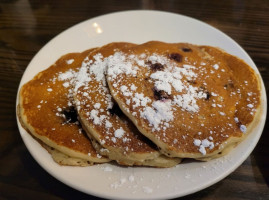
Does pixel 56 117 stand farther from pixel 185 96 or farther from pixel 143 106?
pixel 185 96

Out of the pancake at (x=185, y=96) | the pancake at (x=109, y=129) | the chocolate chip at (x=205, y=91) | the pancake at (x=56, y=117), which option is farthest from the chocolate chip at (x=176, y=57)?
the pancake at (x=56, y=117)

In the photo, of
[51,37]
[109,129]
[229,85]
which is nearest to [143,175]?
[109,129]

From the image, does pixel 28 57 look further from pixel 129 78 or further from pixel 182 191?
pixel 182 191

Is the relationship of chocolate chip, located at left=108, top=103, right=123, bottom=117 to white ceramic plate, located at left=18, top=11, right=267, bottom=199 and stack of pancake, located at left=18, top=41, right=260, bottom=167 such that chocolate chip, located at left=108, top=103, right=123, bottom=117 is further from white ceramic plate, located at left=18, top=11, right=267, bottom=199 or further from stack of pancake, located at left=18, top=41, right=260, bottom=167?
white ceramic plate, located at left=18, top=11, right=267, bottom=199

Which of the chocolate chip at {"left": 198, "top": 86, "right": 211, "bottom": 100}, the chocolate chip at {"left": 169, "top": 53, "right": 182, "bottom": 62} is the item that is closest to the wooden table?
the chocolate chip at {"left": 198, "top": 86, "right": 211, "bottom": 100}

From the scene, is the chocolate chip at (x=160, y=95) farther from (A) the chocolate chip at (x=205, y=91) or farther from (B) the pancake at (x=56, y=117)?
(B) the pancake at (x=56, y=117)

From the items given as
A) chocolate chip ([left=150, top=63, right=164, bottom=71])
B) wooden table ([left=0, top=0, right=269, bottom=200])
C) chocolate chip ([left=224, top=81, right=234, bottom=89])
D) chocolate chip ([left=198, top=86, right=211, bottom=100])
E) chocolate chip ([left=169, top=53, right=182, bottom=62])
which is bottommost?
wooden table ([left=0, top=0, right=269, bottom=200])
